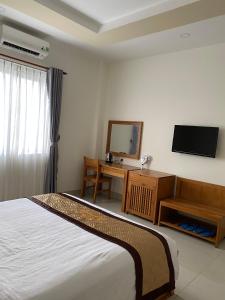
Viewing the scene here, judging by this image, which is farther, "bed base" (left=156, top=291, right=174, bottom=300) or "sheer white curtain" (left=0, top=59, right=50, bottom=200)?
"sheer white curtain" (left=0, top=59, right=50, bottom=200)

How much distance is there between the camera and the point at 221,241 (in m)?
3.06

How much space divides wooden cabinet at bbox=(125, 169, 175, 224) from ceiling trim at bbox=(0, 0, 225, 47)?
1.96 m

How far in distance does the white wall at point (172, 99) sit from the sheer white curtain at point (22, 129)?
1.50m

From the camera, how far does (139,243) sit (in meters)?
1.66

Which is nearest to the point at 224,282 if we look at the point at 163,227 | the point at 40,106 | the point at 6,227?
the point at 163,227

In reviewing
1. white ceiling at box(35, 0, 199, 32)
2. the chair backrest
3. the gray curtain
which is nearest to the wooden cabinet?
the chair backrest

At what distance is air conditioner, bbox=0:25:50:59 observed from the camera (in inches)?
123

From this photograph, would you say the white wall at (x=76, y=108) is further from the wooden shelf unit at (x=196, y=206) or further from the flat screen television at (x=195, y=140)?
the wooden shelf unit at (x=196, y=206)

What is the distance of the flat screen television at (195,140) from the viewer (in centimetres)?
330

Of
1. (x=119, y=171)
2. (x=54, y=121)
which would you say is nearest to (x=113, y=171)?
(x=119, y=171)

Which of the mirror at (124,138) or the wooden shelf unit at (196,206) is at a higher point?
the mirror at (124,138)

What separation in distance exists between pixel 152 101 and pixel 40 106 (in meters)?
1.85

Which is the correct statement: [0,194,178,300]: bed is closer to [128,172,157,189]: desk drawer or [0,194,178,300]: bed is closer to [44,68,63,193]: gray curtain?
[128,172,157,189]: desk drawer

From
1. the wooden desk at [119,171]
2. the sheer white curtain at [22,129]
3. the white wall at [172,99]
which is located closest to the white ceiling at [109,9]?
the sheer white curtain at [22,129]
